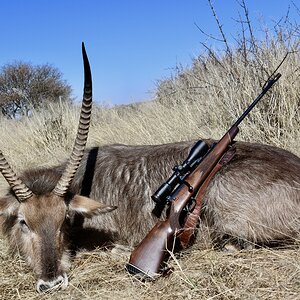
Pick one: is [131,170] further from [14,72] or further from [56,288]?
[14,72]

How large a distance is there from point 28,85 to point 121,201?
74.9ft

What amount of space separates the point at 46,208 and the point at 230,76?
4.41m

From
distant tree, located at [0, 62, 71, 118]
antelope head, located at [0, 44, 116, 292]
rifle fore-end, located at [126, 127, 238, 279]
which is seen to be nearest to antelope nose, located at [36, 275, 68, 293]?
antelope head, located at [0, 44, 116, 292]

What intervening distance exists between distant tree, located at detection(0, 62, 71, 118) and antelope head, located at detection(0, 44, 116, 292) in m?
19.7

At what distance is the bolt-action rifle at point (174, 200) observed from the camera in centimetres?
341

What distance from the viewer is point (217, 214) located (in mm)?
4145

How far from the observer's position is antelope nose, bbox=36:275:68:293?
343 centimetres

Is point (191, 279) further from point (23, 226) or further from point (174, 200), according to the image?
point (23, 226)

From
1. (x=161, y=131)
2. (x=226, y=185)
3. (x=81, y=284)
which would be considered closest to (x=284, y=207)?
(x=226, y=185)

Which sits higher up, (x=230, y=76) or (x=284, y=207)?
(x=230, y=76)

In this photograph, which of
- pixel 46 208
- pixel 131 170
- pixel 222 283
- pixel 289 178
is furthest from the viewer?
pixel 131 170

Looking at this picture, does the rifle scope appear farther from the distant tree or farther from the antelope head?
the distant tree

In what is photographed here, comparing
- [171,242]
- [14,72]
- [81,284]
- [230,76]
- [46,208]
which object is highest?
[14,72]

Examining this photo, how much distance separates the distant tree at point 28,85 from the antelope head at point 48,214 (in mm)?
19727
